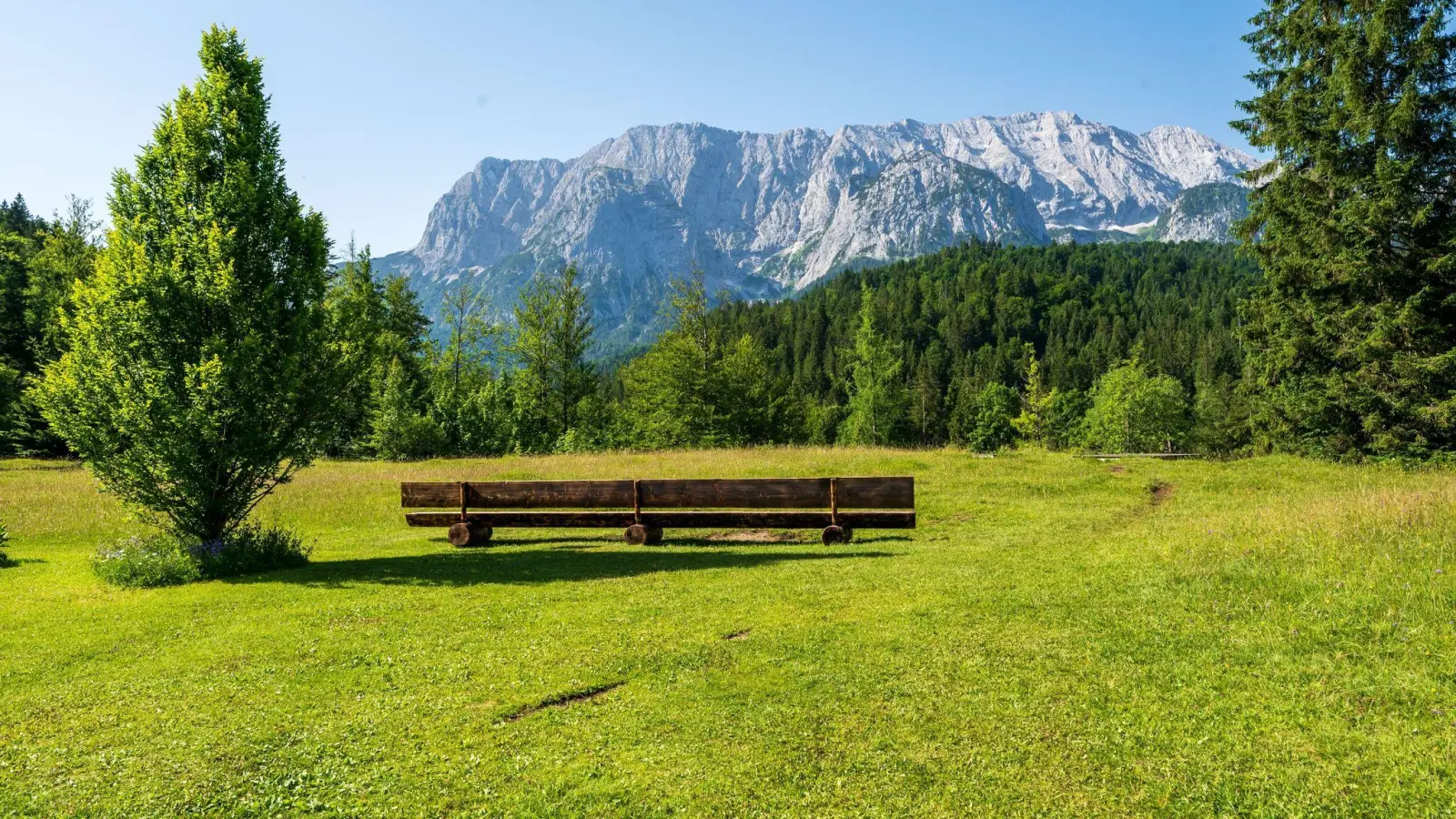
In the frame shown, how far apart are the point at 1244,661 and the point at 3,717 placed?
1331 centimetres

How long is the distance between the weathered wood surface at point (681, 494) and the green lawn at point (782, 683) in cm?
253

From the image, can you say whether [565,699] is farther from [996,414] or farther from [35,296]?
[996,414]

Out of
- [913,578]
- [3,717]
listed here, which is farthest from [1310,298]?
[3,717]

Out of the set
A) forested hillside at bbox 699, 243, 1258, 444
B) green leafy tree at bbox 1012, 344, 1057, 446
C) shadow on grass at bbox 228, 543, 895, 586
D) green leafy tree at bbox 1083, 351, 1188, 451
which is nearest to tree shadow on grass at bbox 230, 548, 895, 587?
shadow on grass at bbox 228, 543, 895, 586

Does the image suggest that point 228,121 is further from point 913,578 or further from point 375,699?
point 913,578

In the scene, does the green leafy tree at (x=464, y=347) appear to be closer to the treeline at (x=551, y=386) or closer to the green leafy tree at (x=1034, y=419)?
the treeline at (x=551, y=386)

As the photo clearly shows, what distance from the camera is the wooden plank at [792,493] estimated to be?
17.3 metres

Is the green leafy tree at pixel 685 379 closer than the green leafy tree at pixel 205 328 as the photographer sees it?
No

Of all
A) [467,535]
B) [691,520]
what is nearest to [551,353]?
[467,535]

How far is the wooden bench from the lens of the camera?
17516 millimetres

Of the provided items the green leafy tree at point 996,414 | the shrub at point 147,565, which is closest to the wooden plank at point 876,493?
the shrub at point 147,565

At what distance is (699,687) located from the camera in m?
7.81

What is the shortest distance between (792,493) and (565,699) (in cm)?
1068

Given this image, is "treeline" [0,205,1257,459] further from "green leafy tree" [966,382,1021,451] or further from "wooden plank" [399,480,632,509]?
"wooden plank" [399,480,632,509]
